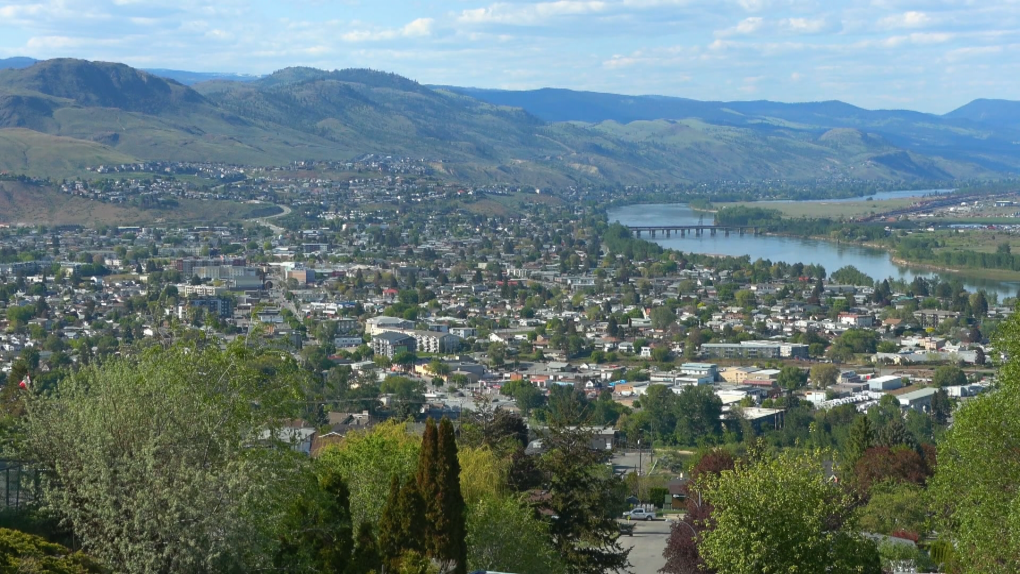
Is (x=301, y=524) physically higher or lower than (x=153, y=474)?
lower

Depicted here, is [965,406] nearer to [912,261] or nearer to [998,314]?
[998,314]

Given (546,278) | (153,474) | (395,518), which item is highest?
(153,474)

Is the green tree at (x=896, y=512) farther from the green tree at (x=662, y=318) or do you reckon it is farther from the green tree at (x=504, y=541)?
the green tree at (x=662, y=318)

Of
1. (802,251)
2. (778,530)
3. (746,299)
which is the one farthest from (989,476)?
(802,251)

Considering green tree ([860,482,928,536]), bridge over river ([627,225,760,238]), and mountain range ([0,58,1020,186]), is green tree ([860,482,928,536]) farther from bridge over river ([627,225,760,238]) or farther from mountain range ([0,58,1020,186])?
mountain range ([0,58,1020,186])

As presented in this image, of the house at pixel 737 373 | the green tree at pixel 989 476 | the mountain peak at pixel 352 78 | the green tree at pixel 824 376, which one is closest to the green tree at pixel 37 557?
the green tree at pixel 989 476

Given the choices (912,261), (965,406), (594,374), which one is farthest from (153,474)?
(912,261)
